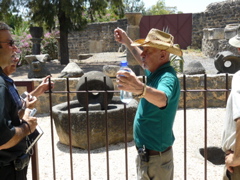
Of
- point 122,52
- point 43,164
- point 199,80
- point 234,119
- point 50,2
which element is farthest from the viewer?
point 122,52

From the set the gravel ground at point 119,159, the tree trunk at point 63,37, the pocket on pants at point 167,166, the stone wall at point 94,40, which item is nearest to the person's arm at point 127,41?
the pocket on pants at point 167,166

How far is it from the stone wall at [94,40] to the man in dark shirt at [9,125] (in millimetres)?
19644

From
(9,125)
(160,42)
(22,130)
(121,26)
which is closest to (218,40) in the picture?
(121,26)

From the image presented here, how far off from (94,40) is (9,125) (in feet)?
68.1

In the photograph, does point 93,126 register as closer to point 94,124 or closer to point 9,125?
point 94,124

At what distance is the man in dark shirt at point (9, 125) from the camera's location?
1675 mm

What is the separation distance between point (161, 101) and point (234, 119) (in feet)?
1.36

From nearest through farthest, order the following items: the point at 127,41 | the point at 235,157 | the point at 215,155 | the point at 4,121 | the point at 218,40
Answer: the point at 4,121 → the point at 235,157 → the point at 127,41 → the point at 215,155 → the point at 218,40

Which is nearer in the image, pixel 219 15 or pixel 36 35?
pixel 36 35

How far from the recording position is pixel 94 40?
22.1 metres

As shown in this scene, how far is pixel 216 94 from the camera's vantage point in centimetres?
714

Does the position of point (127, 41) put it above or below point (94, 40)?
below

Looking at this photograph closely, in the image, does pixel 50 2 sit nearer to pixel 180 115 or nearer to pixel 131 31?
pixel 131 31

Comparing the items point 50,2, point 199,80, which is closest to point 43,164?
point 199,80
